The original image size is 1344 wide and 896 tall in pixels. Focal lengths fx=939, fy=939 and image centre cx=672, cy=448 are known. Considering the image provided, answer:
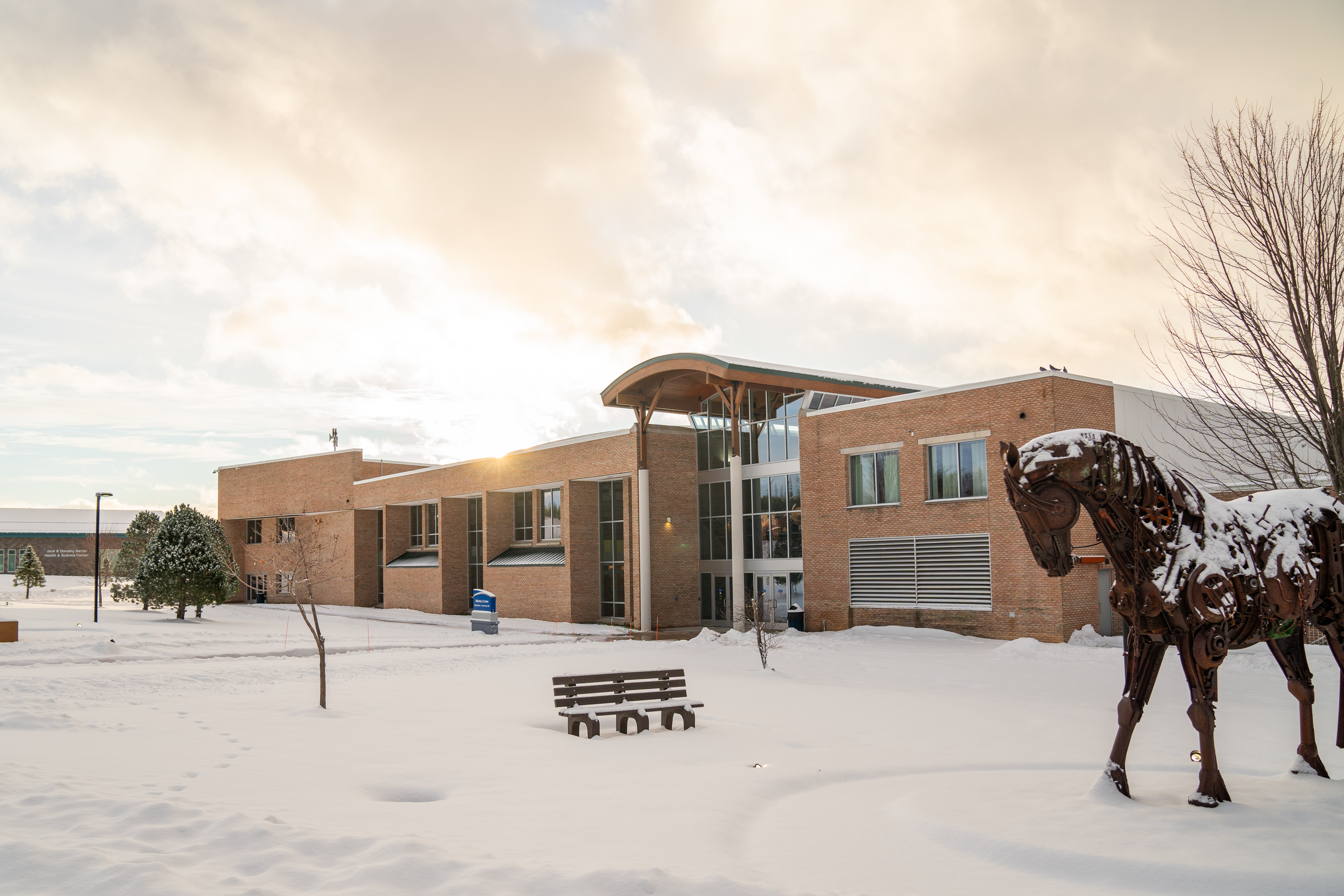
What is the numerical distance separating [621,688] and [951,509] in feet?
52.0

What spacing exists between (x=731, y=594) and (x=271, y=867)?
2964 cm

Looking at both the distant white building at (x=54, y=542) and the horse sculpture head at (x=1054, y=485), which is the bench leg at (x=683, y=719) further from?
the distant white building at (x=54, y=542)

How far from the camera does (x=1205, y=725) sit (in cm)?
741

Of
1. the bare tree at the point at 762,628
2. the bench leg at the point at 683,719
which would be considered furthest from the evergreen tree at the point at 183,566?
the bench leg at the point at 683,719

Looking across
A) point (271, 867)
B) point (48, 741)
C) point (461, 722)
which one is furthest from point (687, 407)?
point (271, 867)

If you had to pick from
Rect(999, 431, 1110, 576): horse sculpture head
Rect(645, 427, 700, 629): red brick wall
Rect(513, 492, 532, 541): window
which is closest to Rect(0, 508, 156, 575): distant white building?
Rect(513, 492, 532, 541): window

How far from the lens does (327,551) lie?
166 feet

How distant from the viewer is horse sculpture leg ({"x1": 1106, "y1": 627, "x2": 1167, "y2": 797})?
7.69 metres

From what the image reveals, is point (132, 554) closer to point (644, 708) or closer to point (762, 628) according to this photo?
point (762, 628)

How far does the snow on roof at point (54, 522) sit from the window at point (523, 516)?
6278cm

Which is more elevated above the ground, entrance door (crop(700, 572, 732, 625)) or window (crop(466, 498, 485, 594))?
window (crop(466, 498, 485, 594))

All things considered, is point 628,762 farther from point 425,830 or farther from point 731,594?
point 731,594

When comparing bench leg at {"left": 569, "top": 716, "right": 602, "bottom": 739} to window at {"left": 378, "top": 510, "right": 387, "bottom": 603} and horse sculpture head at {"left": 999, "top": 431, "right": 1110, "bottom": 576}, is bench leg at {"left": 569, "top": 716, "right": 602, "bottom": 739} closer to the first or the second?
horse sculpture head at {"left": 999, "top": 431, "right": 1110, "bottom": 576}

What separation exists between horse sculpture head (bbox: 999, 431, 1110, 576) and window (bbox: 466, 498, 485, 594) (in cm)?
3700
